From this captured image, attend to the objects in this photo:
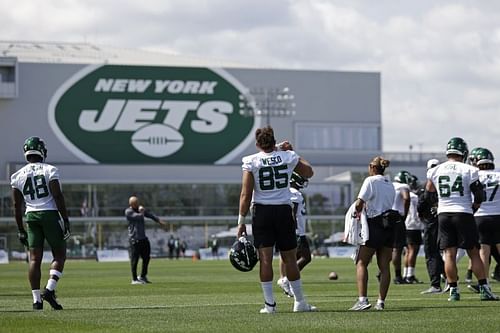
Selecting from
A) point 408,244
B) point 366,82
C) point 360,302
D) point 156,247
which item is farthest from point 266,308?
point 366,82

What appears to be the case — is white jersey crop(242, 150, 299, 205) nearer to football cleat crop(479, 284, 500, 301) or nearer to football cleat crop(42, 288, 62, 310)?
football cleat crop(42, 288, 62, 310)

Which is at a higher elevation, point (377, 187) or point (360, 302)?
point (377, 187)

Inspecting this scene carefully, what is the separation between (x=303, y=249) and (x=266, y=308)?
5542 mm

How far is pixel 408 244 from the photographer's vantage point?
2439 centimetres

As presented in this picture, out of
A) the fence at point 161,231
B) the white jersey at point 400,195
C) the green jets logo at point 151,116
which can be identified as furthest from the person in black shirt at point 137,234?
the green jets logo at point 151,116

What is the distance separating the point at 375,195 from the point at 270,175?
166 cm

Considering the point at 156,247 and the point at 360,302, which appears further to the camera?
the point at 156,247

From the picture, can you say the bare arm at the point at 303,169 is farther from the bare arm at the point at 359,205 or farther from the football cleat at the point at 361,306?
the football cleat at the point at 361,306

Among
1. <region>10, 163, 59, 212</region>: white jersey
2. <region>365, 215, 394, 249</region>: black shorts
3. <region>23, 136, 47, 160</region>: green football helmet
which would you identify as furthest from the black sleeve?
<region>23, 136, 47, 160</region>: green football helmet

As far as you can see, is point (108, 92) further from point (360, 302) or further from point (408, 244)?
point (360, 302)

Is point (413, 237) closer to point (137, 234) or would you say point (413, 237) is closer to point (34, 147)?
point (137, 234)

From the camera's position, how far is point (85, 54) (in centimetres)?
11188

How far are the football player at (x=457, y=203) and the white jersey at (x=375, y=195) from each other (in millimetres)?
1088

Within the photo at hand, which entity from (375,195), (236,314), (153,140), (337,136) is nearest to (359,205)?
(375,195)
